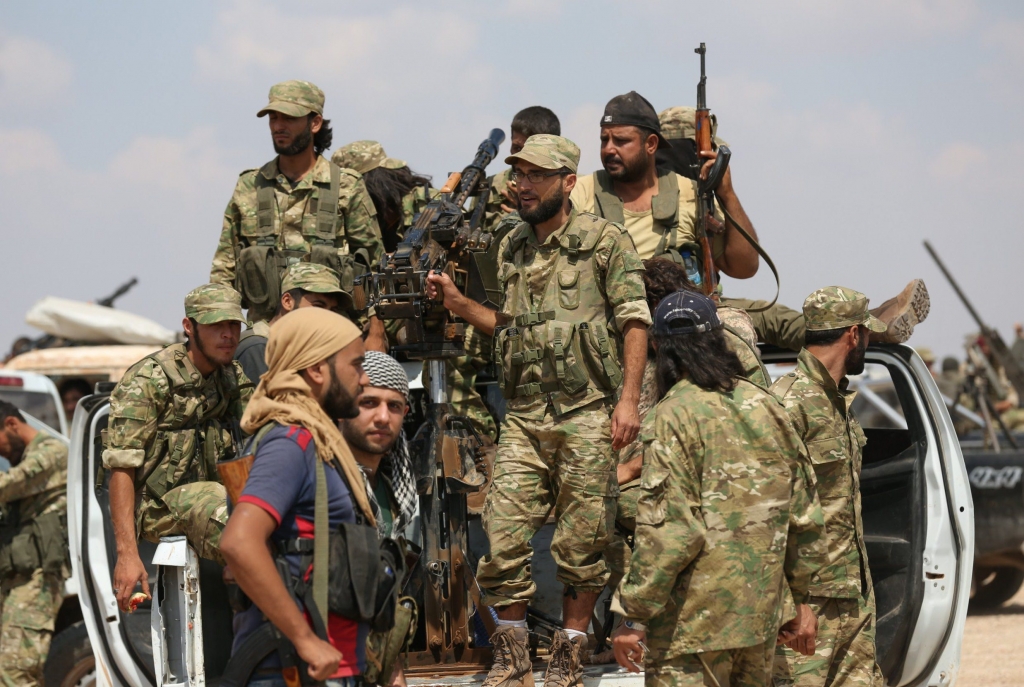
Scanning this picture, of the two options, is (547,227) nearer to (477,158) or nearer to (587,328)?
(587,328)

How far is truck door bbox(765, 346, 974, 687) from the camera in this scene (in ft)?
18.2

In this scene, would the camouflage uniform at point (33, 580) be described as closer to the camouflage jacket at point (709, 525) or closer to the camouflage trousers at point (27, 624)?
the camouflage trousers at point (27, 624)

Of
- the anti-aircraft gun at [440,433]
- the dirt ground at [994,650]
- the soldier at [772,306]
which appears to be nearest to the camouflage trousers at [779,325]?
the soldier at [772,306]

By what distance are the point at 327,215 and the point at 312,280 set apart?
929mm

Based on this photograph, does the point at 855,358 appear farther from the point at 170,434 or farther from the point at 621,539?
the point at 170,434

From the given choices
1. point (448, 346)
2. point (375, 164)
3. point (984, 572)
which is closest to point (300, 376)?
point (448, 346)

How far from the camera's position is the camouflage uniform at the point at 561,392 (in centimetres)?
537

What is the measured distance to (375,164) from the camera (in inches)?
316

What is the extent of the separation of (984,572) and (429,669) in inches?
325

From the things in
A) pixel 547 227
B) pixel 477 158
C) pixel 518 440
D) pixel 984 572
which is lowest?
pixel 984 572

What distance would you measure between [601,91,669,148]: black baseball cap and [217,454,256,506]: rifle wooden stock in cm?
335

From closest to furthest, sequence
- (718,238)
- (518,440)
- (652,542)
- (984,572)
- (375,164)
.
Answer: (652,542), (518,440), (718,238), (375,164), (984,572)

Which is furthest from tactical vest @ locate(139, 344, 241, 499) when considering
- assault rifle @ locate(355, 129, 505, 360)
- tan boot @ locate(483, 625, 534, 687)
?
tan boot @ locate(483, 625, 534, 687)

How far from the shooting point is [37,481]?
320 inches
